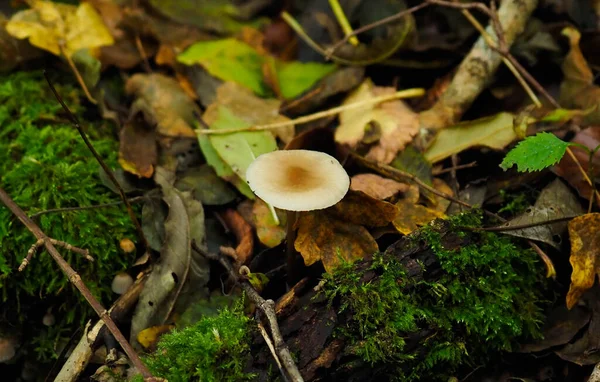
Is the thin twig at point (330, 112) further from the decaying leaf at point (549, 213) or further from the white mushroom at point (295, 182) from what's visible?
the decaying leaf at point (549, 213)

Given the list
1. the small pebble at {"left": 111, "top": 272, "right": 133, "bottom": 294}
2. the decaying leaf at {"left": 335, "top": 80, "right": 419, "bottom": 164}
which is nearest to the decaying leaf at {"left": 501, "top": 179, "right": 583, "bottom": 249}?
the decaying leaf at {"left": 335, "top": 80, "right": 419, "bottom": 164}

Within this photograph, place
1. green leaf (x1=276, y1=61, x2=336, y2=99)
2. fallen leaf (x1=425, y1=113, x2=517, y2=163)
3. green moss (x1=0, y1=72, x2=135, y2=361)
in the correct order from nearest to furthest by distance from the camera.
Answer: green moss (x1=0, y1=72, x2=135, y2=361) → fallen leaf (x1=425, y1=113, x2=517, y2=163) → green leaf (x1=276, y1=61, x2=336, y2=99)

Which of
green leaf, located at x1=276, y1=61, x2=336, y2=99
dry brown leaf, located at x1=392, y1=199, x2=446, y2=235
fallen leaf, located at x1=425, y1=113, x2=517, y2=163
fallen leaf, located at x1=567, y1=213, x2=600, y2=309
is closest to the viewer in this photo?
fallen leaf, located at x1=567, y1=213, x2=600, y2=309

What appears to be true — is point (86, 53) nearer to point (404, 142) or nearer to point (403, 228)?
point (404, 142)

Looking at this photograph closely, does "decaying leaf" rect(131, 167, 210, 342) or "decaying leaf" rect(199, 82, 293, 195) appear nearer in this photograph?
"decaying leaf" rect(131, 167, 210, 342)

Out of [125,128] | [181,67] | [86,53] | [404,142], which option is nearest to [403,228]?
[404,142]

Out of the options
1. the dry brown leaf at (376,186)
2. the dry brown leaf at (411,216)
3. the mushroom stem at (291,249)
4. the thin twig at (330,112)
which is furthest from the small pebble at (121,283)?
the dry brown leaf at (411,216)

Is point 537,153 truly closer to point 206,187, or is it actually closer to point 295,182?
point 295,182

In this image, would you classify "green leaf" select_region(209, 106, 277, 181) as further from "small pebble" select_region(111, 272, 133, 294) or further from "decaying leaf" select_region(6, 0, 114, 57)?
"decaying leaf" select_region(6, 0, 114, 57)
